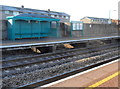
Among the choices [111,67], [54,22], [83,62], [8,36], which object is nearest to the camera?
[111,67]

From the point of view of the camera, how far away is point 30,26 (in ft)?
51.8

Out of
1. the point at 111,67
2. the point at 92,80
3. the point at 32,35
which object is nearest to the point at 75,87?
the point at 92,80

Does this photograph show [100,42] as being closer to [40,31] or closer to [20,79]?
[40,31]

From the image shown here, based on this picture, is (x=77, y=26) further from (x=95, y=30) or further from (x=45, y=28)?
(x=95, y=30)

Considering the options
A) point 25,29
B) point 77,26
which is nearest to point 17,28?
point 25,29

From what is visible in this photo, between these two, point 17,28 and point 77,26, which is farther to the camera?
point 77,26

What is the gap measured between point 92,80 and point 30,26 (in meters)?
12.8

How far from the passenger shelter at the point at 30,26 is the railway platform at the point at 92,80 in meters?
11.6

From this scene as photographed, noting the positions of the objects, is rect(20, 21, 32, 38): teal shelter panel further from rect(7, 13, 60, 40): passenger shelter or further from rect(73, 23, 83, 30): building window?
rect(73, 23, 83, 30): building window

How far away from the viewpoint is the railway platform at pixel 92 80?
152 inches

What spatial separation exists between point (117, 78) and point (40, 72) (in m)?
3.55

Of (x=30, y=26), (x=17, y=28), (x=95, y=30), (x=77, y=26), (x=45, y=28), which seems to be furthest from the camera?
(x=95, y=30)

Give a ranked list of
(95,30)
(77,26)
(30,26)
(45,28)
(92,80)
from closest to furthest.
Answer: (92,80) < (30,26) < (45,28) < (77,26) < (95,30)

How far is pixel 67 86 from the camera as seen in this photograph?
385 centimetres
